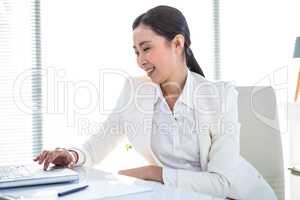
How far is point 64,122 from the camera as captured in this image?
2.72m

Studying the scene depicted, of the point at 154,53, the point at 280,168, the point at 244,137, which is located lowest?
the point at 280,168

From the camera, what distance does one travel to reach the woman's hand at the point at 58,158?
1.44m

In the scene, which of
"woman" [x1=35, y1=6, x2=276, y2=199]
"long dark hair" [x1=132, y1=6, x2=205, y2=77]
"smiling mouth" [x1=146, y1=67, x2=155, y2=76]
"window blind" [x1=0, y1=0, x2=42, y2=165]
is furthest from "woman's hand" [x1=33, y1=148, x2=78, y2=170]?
"window blind" [x1=0, y1=0, x2=42, y2=165]

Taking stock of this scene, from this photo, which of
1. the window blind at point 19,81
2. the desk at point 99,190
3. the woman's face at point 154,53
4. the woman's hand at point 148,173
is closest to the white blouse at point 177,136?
the woman's face at point 154,53

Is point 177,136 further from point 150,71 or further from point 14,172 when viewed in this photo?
point 14,172

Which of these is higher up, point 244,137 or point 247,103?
point 247,103

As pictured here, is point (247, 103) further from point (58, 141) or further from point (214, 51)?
point (214, 51)

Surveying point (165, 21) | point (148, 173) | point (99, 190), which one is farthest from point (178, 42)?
point (99, 190)

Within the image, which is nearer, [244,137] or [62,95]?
[244,137]

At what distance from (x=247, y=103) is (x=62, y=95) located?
4.37ft

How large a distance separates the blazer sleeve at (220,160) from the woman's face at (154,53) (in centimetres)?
23

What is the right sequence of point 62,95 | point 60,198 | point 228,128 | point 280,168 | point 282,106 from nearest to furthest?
1. point 60,198
2. point 228,128
3. point 280,168
4. point 62,95
5. point 282,106

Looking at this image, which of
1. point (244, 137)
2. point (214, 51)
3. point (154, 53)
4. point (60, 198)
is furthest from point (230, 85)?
point (214, 51)

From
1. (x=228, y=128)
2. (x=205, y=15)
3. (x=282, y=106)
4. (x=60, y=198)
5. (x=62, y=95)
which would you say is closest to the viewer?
(x=60, y=198)
